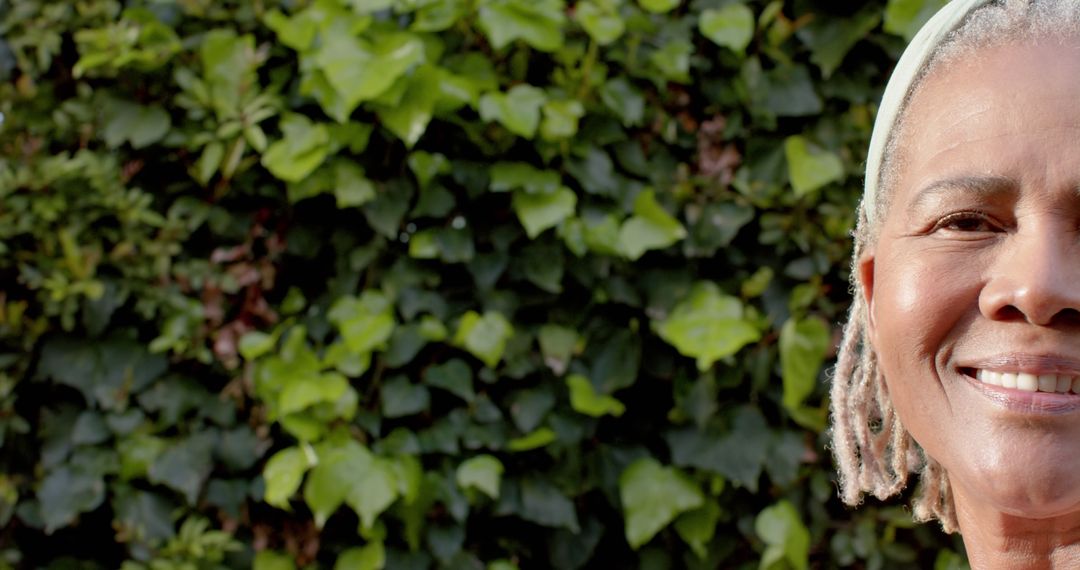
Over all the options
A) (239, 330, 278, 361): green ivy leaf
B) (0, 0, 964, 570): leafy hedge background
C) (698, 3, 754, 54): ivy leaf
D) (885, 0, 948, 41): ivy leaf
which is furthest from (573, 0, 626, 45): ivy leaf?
(239, 330, 278, 361): green ivy leaf

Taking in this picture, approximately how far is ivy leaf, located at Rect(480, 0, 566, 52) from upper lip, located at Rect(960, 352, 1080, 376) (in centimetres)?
188

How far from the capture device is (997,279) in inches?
44.7

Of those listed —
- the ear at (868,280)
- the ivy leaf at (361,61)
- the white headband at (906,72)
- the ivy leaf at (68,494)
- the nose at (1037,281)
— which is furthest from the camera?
the ivy leaf at (68,494)

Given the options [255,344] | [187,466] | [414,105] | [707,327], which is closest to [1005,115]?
[707,327]

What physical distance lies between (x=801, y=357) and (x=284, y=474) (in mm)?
1301

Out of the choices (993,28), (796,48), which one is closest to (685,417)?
(796,48)

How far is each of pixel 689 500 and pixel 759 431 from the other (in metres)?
0.25

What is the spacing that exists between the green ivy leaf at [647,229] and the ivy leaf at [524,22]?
45 centimetres

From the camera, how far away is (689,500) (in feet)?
9.67

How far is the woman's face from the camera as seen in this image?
3.62ft

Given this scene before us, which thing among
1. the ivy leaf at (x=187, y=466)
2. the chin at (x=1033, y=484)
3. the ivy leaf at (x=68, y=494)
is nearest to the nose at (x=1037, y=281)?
the chin at (x=1033, y=484)

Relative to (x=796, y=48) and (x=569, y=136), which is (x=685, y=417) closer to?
(x=569, y=136)

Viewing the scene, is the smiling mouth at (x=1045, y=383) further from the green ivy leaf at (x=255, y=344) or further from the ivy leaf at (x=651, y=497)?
the green ivy leaf at (x=255, y=344)

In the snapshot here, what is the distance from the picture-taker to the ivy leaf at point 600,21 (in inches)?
115
